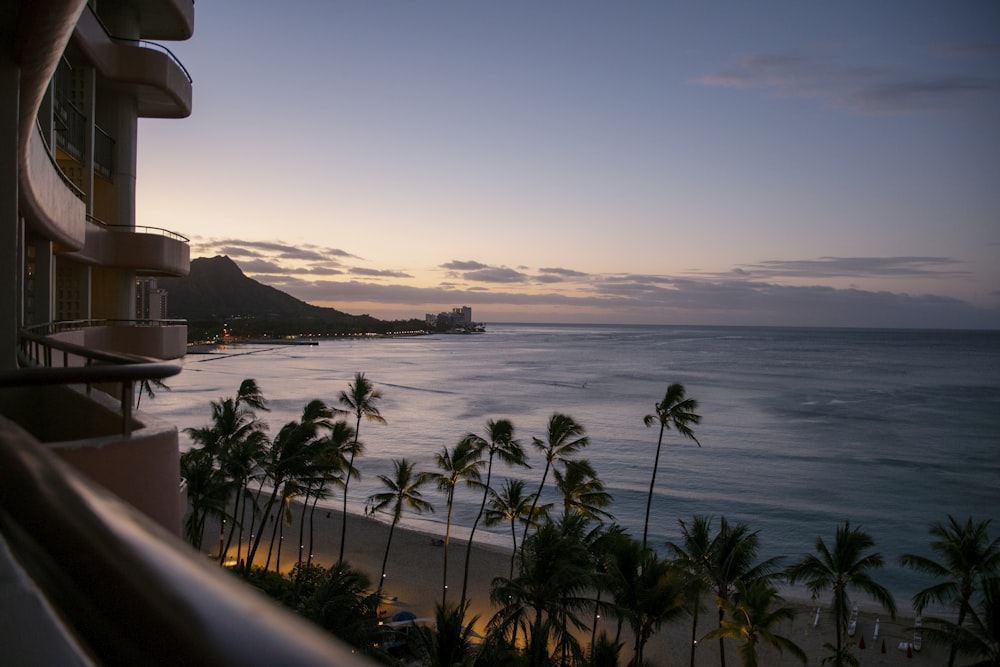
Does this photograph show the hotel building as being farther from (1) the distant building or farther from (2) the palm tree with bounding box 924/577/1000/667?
(2) the palm tree with bounding box 924/577/1000/667

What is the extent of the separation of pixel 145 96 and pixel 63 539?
2067cm

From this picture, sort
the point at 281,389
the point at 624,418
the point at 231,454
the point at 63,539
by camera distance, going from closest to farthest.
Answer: the point at 63,539 < the point at 231,454 < the point at 624,418 < the point at 281,389

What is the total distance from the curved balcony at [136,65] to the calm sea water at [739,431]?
24.4 metres

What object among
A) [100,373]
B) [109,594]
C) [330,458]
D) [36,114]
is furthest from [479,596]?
[109,594]

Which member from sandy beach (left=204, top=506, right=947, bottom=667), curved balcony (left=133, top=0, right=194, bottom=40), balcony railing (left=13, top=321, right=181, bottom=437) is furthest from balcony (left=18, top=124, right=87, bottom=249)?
sandy beach (left=204, top=506, right=947, bottom=667)

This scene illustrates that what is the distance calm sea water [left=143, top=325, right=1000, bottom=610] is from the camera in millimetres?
38312

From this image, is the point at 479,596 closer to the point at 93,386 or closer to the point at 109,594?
the point at 93,386

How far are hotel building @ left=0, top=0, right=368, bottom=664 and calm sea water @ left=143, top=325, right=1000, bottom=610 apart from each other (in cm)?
2365

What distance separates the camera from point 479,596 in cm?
2747

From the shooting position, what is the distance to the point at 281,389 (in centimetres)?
8325

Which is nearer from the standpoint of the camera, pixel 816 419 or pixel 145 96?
pixel 145 96

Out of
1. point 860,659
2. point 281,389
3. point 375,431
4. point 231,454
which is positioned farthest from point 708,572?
point 281,389

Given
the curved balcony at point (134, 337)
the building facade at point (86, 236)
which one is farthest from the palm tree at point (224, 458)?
the curved balcony at point (134, 337)

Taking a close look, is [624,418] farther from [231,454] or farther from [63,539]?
[63,539]
